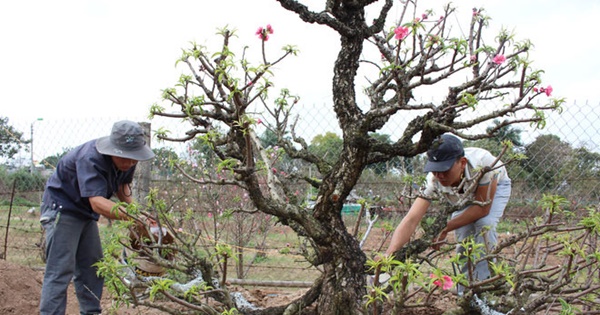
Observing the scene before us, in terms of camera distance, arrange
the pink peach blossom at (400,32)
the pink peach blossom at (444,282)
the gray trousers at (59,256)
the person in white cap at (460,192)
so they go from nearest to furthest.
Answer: the pink peach blossom at (444,282) < the pink peach blossom at (400,32) < the person in white cap at (460,192) < the gray trousers at (59,256)

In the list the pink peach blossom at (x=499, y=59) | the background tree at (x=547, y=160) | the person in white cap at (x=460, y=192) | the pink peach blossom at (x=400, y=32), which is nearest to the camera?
the pink peach blossom at (x=400, y=32)

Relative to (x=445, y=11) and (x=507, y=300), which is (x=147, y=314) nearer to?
(x=507, y=300)

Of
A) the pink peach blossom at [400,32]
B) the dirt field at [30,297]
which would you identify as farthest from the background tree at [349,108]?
the dirt field at [30,297]

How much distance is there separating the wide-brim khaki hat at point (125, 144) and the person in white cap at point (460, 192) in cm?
162

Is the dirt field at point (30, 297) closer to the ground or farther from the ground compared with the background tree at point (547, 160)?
closer to the ground

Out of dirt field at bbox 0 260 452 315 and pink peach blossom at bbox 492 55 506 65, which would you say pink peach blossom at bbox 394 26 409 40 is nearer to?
pink peach blossom at bbox 492 55 506 65

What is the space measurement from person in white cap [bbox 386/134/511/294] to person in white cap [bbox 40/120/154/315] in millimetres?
1679

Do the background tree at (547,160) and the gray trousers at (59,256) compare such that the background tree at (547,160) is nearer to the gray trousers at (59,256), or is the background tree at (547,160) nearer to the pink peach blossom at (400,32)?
the pink peach blossom at (400,32)

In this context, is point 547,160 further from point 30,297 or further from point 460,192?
point 30,297

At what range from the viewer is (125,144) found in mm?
3182

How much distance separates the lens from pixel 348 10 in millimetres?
2307

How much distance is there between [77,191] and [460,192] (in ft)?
7.97

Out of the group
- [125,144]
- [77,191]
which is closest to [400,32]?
[125,144]

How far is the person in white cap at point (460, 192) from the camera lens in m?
2.84
